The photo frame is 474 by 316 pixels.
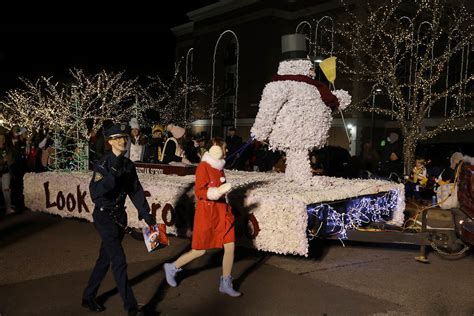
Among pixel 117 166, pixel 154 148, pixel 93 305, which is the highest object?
pixel 117 166

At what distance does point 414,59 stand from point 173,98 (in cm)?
2261

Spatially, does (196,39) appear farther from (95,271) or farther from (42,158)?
(95,271)

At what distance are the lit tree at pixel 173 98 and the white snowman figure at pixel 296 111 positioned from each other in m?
30.2

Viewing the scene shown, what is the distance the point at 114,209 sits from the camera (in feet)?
14.7

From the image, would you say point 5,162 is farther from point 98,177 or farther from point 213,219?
point 213,219

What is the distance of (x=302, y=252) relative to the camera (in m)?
6.02

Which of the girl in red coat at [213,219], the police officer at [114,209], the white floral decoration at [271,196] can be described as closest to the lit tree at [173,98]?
the white floral decoration at [271,196]

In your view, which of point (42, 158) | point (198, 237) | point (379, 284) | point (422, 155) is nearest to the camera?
point (198, 237)

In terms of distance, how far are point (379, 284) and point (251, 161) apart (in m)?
9.31

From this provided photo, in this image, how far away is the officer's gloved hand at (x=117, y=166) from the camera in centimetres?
445

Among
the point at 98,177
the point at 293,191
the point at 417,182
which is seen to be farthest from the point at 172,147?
the point at 417,182

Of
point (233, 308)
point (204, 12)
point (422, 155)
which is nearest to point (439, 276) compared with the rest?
point (233, 308)

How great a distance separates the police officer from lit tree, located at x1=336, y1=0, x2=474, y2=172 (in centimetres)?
1350

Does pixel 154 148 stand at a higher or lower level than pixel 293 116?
lower
